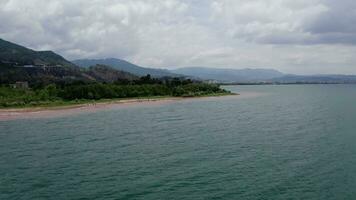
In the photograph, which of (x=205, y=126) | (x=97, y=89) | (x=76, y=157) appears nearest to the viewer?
(x=76, y=157)

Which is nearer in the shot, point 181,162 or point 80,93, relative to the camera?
point 181,162

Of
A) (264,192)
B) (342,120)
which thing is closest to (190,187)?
(264,192)

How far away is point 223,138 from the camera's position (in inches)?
1763

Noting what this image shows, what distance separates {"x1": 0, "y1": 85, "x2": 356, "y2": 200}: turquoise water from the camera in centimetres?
2512

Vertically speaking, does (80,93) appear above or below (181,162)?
above

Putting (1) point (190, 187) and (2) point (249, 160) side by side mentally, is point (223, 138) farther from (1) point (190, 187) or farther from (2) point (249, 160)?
(1) point (190, 187)

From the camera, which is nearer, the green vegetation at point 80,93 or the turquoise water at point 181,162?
the turquoise water at point 181,162

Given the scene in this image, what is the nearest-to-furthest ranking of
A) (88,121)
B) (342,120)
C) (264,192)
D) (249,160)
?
(264,192)
(249,160)
(342,120)
(88,121)

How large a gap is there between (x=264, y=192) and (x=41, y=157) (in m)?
20.5

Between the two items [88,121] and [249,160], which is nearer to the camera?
[249,160]

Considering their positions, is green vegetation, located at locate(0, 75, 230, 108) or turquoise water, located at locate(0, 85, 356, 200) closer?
turquoise water, located at locate(0, 85, 356, 200)

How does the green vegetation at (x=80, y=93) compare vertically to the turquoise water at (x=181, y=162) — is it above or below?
above

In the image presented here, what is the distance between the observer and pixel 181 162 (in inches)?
1297

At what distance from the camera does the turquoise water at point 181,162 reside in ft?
82.4
